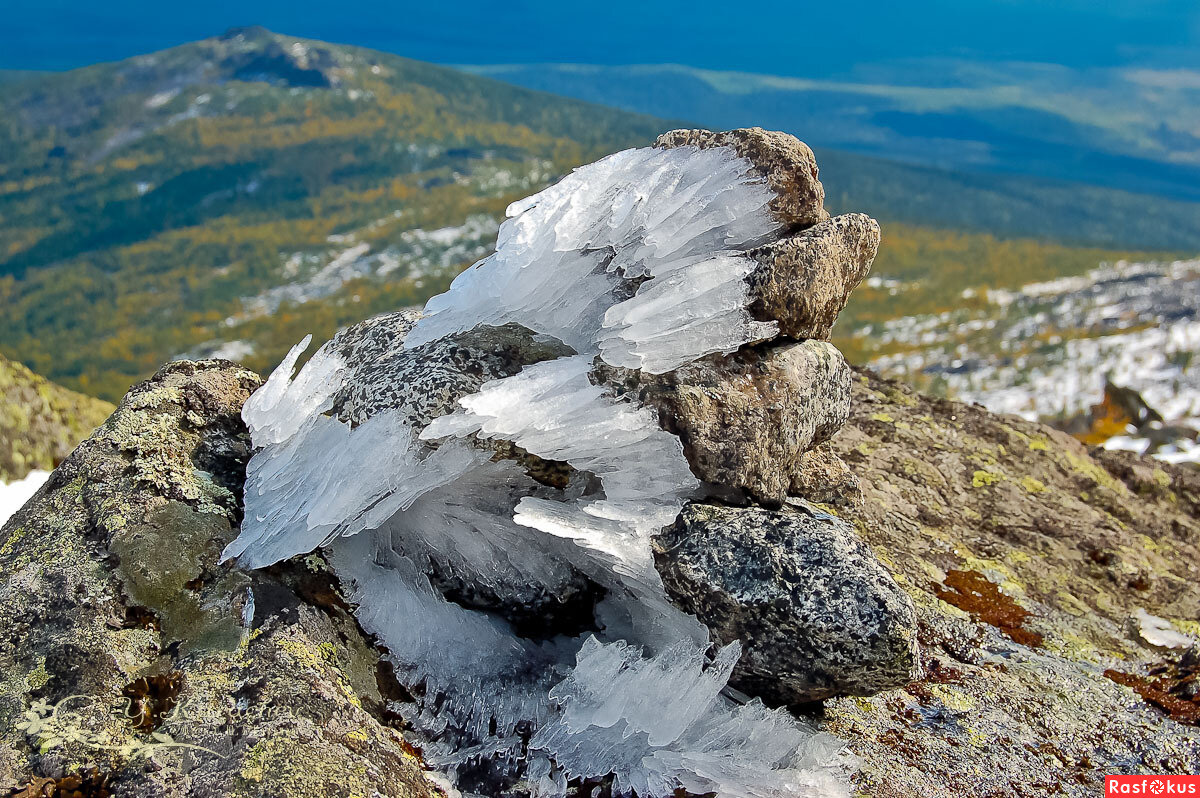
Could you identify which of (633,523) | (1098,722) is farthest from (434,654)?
(1098,722)

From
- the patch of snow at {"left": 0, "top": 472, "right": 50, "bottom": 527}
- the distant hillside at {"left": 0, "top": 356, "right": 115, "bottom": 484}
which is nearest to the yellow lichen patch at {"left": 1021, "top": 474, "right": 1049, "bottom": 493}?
the patch of snow at {"left": 0, "top": 472, "right": 50, "bottom": 527}

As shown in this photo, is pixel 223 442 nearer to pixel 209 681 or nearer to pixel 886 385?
pixel 209 681

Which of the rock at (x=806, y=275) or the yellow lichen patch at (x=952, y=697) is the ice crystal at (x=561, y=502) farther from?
the yellow lichen patch at (x=952, y=697)

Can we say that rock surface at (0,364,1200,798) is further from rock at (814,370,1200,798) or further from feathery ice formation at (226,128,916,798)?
feathery ice formation at (226,128,916,798)

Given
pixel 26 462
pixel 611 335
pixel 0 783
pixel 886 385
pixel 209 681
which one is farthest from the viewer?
pixel 26 462

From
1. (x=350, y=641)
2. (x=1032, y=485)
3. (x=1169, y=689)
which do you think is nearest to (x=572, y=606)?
(x=350, y=641)

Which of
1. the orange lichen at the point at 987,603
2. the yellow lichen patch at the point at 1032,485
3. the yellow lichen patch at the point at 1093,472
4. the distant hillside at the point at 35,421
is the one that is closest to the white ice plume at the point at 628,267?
the orange lichen at the point at 987,603
